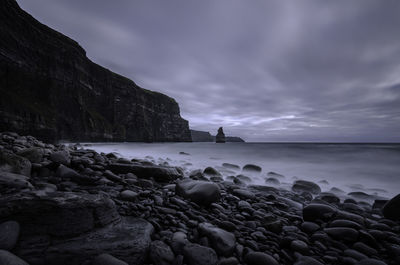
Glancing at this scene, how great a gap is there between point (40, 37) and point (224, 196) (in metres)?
38.2

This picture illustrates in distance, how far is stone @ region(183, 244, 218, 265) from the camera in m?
1.56

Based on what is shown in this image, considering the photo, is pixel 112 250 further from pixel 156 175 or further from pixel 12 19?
pixel 12 19

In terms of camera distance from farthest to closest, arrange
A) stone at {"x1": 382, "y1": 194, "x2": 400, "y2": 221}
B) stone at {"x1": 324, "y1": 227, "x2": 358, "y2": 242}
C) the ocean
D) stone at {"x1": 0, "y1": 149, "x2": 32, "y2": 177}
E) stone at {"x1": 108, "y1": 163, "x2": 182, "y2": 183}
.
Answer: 1. the ocean
2. stone at {"x1": 108, "y1": 163, "x2": 182, "y2": 183}
3. stone at {"x1": 382, "y1": 194, "x2": 400, "y2": 221}
4. stone at {"x1": 0, "y1": 149, "x2": 32, "y2": 177}
5. stone at {"x1": 324, "y1": 227, "x2": 358, "y2": 242}

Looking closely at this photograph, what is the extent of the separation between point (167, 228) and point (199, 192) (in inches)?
40.7

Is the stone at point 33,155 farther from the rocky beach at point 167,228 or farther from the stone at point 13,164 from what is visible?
the stone at point 13,164

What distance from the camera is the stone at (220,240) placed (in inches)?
69.6

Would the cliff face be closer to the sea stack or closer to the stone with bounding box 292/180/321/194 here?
the stone with bounding box 292/180/321/194

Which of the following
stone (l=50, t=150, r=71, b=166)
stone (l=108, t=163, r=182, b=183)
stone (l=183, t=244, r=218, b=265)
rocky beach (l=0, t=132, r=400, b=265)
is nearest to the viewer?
rocky beach (l=0, t=132, r=400, b=265)

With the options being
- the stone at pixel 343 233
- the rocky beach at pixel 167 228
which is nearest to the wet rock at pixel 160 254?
the rocky beach at pixel 167 228

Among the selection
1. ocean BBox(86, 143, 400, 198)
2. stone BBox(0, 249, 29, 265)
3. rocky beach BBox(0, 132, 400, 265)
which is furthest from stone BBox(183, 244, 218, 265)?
ocean BBox(86, 143, 400, 198)

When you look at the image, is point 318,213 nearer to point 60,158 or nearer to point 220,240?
point 220,240

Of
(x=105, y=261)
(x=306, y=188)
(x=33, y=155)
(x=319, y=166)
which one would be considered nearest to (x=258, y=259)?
(x=105, y=261)

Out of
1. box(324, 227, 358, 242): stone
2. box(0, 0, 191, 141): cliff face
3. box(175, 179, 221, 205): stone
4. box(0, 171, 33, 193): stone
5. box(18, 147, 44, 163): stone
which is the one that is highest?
box(0, 0, 191, 141): cliff face

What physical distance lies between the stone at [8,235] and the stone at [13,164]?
Answer: 181 cm
